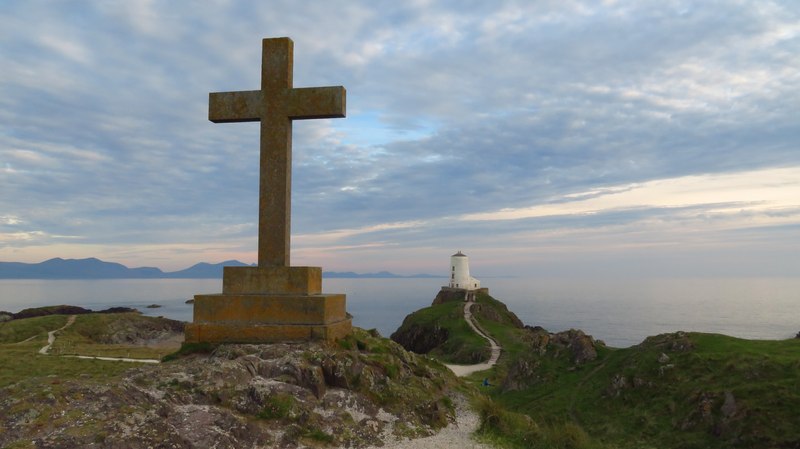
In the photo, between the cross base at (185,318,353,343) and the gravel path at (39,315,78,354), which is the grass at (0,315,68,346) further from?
the cross base at (185,318,353,343)

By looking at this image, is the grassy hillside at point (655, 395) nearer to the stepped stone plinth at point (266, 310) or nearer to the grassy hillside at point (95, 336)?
the stepped stone plinth at point (266, 310)

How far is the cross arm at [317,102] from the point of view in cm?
1321

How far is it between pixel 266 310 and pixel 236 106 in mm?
5393

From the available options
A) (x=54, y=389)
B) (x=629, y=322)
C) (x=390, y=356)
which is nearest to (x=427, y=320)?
(x=390, y=356)

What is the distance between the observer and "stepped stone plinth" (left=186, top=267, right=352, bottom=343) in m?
12.1

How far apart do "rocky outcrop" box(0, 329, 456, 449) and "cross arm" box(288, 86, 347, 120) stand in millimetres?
5690

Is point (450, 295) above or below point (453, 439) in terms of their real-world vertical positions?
below

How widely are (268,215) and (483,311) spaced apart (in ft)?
211

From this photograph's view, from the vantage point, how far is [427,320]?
7075cm

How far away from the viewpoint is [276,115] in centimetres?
1343

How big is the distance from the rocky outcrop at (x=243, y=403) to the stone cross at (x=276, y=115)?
2.97 meters

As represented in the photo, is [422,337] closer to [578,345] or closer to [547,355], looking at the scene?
[547,355]

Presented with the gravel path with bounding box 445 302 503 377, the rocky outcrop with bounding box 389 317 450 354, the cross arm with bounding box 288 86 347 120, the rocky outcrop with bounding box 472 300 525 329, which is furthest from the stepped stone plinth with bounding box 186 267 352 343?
the rocky outcrop with bounding box 472 300 525 329

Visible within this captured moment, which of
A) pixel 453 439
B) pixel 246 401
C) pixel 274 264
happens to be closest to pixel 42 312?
pixel 274 264
